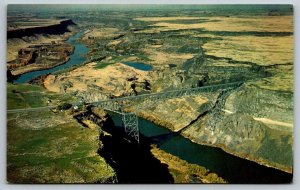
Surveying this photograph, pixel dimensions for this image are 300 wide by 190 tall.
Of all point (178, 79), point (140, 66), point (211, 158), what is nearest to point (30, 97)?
point (140, 66)

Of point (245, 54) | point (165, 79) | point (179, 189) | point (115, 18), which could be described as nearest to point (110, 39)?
point (115, 18)

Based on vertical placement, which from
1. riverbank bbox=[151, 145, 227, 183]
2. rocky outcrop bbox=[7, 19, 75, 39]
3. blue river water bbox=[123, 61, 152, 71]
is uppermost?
rocky outcrop bbox=[7, 19, 75, 39]

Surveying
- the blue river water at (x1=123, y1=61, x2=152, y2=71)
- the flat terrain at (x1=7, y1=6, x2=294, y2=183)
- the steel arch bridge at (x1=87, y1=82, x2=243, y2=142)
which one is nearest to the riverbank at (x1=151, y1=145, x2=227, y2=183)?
the flat terrain at (x1=7, y1=6, x2=294, y2=183)

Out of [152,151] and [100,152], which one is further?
[152,151]

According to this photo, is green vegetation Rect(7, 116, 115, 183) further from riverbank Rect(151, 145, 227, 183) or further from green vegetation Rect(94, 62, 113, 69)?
green vegetation Rect(94, 62, 113, 69)

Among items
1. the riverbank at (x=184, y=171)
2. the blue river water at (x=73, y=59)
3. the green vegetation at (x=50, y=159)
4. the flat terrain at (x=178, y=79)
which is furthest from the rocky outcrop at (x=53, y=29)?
the riverbank at (x=184, y=171)

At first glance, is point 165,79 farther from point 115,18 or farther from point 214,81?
point 115,18

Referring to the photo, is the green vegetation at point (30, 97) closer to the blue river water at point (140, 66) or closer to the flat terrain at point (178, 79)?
the flat terrain at point (178, 79)

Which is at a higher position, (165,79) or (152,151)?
(165,79)
